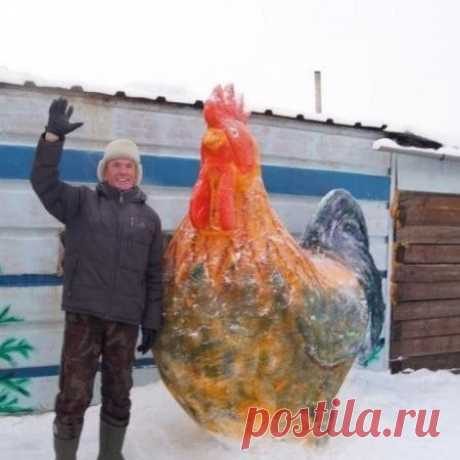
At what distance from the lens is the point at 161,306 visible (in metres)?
2.73

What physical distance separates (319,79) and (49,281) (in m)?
6.86

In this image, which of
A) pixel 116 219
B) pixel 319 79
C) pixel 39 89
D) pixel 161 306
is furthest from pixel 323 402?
pixel 319 79

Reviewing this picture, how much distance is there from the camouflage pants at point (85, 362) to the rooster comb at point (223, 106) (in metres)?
1.04

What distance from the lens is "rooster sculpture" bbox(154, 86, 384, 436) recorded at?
Result: 8.74ft

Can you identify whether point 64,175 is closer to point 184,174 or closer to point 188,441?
point 184,174

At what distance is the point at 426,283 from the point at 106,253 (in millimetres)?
3926

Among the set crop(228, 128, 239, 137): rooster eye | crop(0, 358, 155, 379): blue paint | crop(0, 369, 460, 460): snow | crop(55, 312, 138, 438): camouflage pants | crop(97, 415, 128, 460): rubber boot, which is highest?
crop(228, 128, 239, 137): rooster eye

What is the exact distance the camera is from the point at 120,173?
270 cm

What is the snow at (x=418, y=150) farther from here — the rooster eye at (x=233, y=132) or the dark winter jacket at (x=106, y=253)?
the dark winter jacket at (x=106, y=253)

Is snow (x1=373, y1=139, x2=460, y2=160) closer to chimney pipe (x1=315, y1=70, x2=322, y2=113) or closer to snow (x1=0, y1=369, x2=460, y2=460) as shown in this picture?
snow (x1=0, y1=369, x2=460, y2=460)

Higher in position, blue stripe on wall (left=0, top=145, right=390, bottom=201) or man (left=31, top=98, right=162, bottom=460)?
blue stripe on wall (left=0, top=145, right=390, bottom=201)

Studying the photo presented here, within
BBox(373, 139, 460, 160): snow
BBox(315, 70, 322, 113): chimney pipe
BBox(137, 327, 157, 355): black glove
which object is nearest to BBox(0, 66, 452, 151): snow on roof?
BBox(373, 139, 460, 160): snow

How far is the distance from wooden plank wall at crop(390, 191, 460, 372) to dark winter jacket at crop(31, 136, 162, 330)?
10.9ft

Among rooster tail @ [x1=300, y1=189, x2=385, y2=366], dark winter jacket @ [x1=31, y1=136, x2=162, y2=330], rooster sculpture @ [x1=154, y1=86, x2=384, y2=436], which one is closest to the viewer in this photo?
dark winter jacket @ [x1=31, y1=136, x2=162, y2=330]
